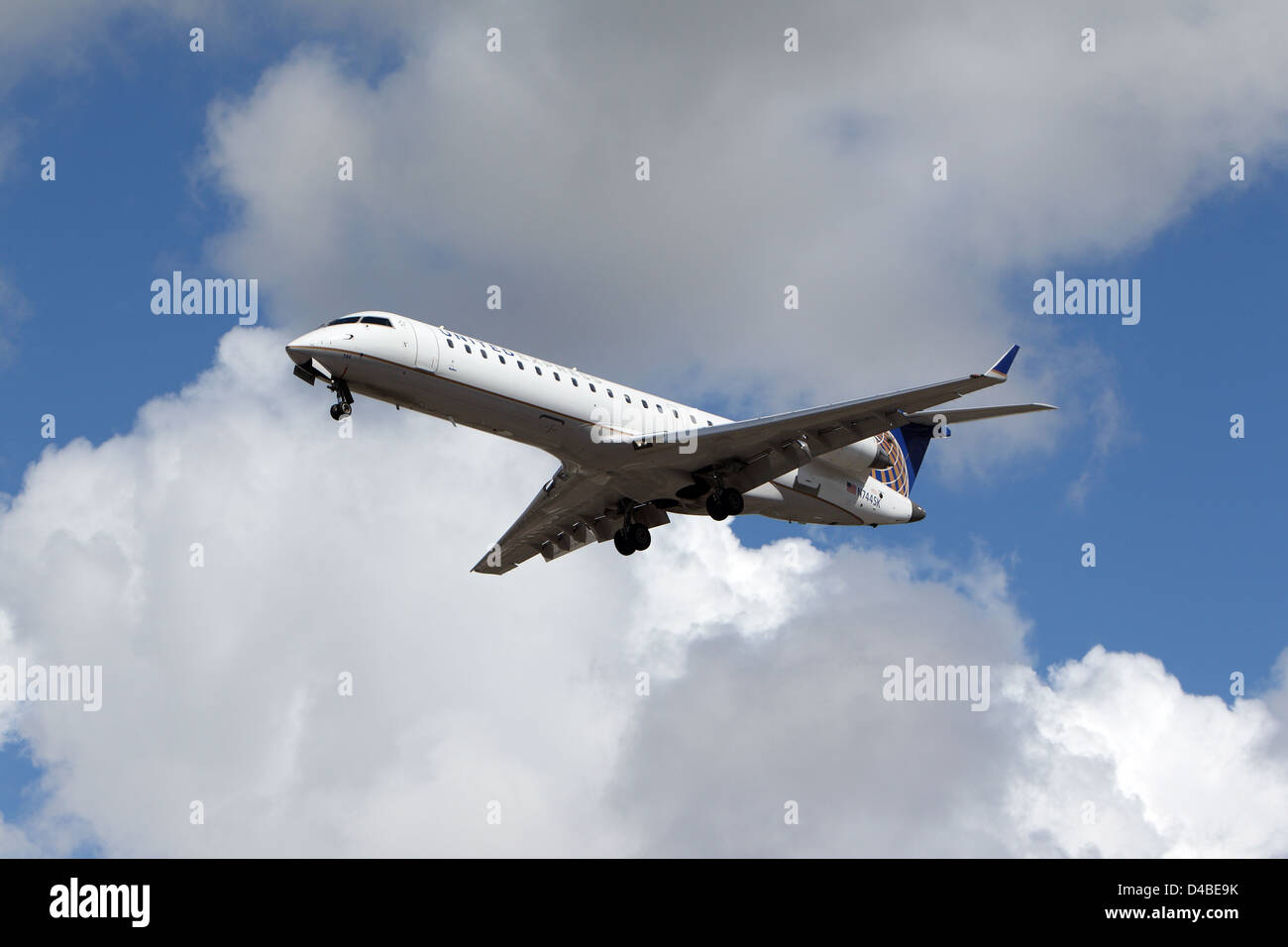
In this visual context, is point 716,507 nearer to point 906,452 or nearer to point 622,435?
point 622,435

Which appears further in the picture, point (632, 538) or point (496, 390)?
point (632, 538)

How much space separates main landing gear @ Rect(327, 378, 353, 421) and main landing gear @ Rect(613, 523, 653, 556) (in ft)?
33.8

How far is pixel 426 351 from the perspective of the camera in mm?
32031

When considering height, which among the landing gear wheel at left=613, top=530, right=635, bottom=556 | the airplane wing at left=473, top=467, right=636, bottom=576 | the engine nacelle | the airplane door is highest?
the airplane door

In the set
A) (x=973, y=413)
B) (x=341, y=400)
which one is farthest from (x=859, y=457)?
(x=341, y=400)

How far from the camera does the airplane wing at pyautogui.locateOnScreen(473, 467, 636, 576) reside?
38562 millimetres

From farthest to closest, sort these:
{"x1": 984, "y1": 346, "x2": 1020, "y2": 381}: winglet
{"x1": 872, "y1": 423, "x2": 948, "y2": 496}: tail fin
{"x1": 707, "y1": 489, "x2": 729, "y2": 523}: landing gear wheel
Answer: {"x1": 872, "y1": 423, "x2": 948, "y2": 496}: tail fin
{"x1": 707, "y1": 489, "x2": 729, "y2": 523}: landing gear wheel
{"x1": 984, "y1": 346, "x2": 1020, "y2": 381}: winglet

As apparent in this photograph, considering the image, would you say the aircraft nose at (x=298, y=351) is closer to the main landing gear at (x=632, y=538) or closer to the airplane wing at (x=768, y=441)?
the airplane wing at (x=768, y=441)

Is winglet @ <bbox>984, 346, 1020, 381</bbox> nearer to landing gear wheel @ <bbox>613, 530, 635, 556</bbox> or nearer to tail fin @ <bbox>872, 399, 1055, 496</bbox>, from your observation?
tail fin @ <bbox>872, 399, 1055, 496</bbox>

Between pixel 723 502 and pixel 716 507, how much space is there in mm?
269

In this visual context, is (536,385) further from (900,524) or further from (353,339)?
(900,524)

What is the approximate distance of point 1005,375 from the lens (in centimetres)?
3089

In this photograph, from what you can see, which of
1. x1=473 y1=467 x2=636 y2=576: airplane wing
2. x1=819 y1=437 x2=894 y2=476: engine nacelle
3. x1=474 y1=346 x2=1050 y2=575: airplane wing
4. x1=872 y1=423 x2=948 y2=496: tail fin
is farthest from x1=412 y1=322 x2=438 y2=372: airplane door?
x1=872 y1=423 x2=948 y2=496: tail fin
